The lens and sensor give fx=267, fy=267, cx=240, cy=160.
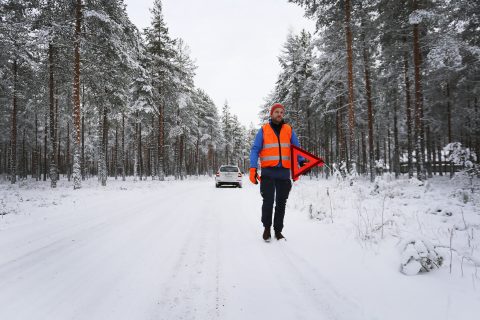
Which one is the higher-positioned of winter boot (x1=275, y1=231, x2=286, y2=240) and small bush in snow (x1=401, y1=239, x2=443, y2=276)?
small bush in snow (x1=401, y1=239, x2=443, y2=276)

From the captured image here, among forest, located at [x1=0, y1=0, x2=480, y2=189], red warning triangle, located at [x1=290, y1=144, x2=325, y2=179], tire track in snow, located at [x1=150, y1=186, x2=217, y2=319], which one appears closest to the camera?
tire track in snow, located at [x1=150, y1=186, x2=217, y2=319]

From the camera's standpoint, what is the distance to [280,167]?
4.47 meters

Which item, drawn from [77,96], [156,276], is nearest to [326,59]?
[77,96]

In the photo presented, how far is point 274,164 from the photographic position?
14.5 feet

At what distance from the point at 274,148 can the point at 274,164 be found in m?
0.27

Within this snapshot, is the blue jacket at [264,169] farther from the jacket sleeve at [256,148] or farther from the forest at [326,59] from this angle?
the forest at [326,59]

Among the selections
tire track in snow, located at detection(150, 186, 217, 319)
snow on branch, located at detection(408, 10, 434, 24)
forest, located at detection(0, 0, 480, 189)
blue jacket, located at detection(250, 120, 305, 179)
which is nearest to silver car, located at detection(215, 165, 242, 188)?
forest, located at detection(0, 0, 480, 189)

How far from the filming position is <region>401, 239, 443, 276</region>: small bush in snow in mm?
2854

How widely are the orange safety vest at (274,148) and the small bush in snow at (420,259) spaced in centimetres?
211

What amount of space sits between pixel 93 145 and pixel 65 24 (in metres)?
38.7

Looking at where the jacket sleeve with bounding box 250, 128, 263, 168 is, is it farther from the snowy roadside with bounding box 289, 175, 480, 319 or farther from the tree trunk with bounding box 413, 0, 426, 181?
the tree trunk with bounding box 413, 0, 426, 181

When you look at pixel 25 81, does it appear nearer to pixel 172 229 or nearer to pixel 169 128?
pixel 169 128

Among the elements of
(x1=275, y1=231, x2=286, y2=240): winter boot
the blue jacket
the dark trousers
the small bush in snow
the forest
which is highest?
the forest

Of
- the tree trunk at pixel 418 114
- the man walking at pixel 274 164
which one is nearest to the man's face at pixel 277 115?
the man walking at pixel 274 164
